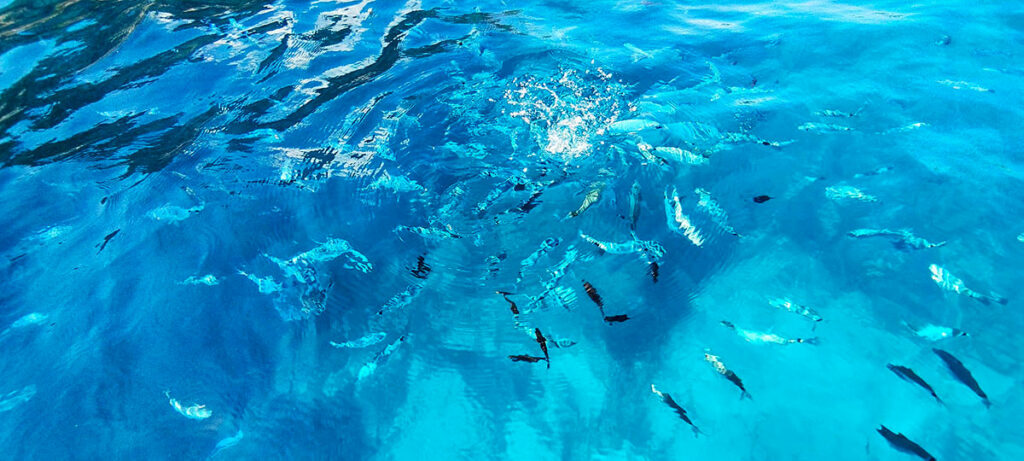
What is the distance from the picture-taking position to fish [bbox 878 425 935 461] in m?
2.58

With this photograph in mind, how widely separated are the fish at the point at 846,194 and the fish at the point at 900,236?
30cm

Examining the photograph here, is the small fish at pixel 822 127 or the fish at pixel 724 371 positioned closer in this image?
the fish at pixel 724 371

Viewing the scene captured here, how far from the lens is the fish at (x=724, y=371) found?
289 cm

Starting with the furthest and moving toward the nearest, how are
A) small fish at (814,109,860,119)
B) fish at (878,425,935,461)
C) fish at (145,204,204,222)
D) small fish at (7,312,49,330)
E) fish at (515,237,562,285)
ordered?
small fish at (814,109,860,119) < fish at (145,204,204,222) < fish at (515,237,562,285) < small fish at (7,312,49,330) < fish at (878,425,935,461)

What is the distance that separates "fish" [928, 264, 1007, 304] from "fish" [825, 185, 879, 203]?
64 centimetres

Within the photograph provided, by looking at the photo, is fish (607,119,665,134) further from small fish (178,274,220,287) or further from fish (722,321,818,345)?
small fish (178,274,220,287)

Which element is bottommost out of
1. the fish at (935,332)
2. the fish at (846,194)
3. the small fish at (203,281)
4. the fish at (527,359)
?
the fish at (527,359)

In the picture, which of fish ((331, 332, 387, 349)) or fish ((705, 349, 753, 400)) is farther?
fish ((331, 332, 387, 349))

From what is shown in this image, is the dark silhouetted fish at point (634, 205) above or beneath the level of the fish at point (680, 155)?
beneath

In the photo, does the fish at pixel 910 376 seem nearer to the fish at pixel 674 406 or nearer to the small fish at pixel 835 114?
the fish at pixel 674 406

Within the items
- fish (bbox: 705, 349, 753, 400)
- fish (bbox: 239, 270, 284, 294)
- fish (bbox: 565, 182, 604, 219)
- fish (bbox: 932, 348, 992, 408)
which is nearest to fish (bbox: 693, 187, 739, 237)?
fish (bbox: 565, 182, 604, 219)

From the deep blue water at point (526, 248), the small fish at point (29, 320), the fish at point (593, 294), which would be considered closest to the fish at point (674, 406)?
the deep blue water at point (526, 248)

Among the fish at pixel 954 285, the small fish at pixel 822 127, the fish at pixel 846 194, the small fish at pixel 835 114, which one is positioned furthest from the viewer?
the small fish at pixel 835 114

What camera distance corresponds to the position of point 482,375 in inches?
122
